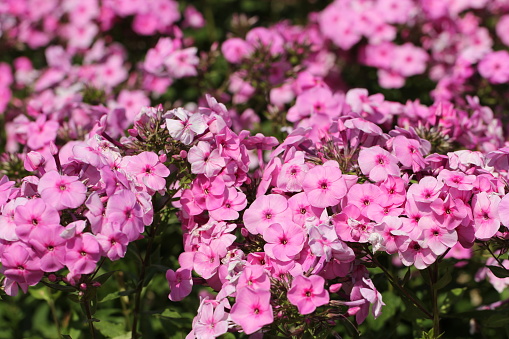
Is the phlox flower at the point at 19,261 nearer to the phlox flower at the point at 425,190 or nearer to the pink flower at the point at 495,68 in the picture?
the phlox flower at the point at 425,190

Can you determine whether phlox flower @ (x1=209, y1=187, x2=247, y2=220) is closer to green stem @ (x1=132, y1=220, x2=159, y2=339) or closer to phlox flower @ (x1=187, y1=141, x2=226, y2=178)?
phlox flower @ (x1=187, y1=141, x2=226, y2=178)

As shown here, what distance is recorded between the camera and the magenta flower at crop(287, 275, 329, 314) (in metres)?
2.08

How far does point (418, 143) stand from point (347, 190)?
376 millimetres

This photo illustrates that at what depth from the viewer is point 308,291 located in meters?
2.10

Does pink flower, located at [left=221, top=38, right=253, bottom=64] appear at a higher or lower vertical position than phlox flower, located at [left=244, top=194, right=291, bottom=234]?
lower

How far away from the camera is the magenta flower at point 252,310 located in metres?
2.05

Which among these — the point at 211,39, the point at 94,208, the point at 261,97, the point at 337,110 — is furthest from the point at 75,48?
the point at 94,208

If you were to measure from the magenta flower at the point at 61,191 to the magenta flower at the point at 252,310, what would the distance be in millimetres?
630

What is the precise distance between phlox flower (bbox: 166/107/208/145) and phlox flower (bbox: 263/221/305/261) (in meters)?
0.46

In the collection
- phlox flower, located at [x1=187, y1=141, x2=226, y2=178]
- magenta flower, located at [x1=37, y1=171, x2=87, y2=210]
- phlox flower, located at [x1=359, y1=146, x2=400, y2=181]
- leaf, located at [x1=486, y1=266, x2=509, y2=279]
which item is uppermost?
magenta flower, located at [x1=37, y1=171, x2=87, y2=210]

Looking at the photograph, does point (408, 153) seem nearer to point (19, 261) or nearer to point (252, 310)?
point (252, 310)

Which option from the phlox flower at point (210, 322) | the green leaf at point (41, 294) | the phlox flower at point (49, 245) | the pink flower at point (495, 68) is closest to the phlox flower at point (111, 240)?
the phlox flower at point (49, 245)

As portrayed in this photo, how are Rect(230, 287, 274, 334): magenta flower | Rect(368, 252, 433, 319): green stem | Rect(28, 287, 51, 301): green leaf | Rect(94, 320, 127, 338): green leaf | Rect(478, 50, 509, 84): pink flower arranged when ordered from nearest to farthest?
Rect(230, 287, 274, 334): magenta flower → Rect(368, 252, 433, 319): green stem → Rect(94, 320, 127, 338): green leaf → Rect(28, 287, 51, 301): green leaf → Rect(478, 50, 509, 84): pink flower

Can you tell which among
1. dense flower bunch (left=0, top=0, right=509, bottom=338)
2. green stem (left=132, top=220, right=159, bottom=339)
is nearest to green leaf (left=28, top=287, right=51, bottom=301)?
dense flower bunch (left=0, top=0, right=509, bottom=338)
